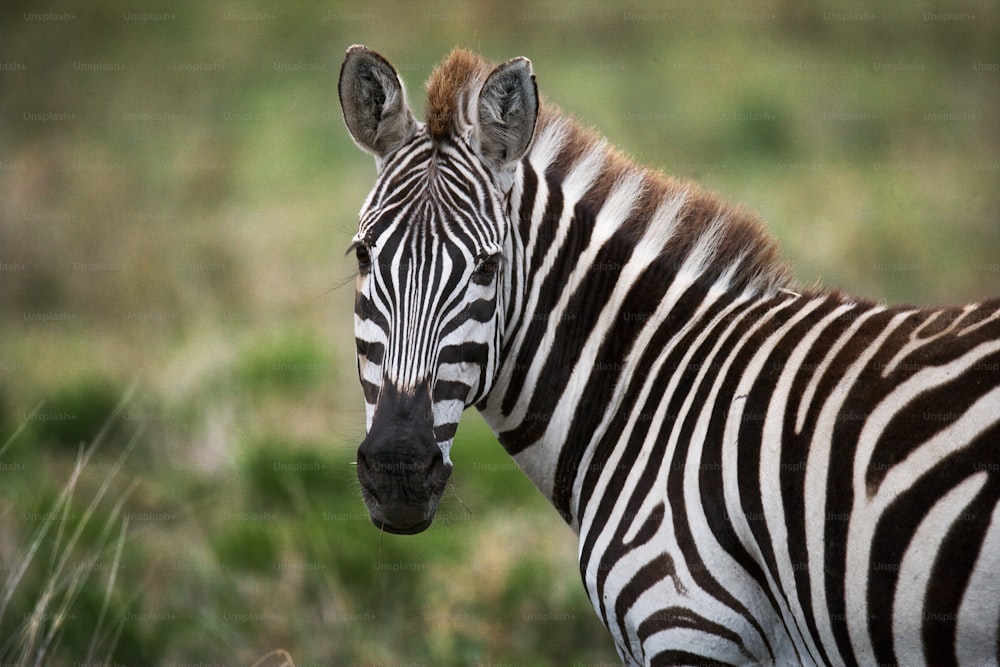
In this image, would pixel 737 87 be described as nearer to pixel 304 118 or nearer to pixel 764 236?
pixel 304 118

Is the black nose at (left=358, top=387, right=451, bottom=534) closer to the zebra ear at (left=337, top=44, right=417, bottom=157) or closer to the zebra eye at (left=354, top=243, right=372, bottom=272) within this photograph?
the zebra eye at (left=354, top=243, right=372, bottom=272)

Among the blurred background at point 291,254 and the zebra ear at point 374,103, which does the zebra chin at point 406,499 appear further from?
the zebra ear at point 374,103

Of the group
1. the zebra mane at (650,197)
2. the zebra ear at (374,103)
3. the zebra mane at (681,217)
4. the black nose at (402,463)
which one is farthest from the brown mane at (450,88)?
the black nose at (402,463)

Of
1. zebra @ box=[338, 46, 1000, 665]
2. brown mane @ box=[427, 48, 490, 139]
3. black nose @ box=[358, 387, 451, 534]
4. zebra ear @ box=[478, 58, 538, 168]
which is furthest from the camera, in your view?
brown mane @ box=[427, 48, 490, 139]

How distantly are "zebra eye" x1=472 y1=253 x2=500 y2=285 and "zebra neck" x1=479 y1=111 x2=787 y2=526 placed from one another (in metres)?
0.24

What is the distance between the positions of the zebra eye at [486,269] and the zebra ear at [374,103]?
0.71 m

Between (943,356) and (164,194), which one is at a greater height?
(943,356)

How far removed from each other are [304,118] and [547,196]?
1490 cm

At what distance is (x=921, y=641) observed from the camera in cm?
296

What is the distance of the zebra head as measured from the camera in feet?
11.1

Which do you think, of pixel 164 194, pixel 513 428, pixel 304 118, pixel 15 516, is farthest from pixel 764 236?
pixel 304 118

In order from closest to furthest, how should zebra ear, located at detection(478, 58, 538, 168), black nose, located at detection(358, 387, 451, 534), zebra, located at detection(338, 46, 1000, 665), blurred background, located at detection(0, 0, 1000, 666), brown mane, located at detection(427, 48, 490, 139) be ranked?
zebra, located at detection(338, 46, 1000, 665)
black nose, located at detection(358, 387, 451, 534)
zebra ear, located at detection(478, 58, 538, 168)
brown mane, located at detection(427, 48, 490, 139)
blurred background, located at detection(0, 0, 1000, 666)

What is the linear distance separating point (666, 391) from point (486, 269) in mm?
869

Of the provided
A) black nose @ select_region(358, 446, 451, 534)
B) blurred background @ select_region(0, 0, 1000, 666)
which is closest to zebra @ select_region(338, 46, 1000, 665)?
black nose @ select_region(358, 446, 451, 534)
